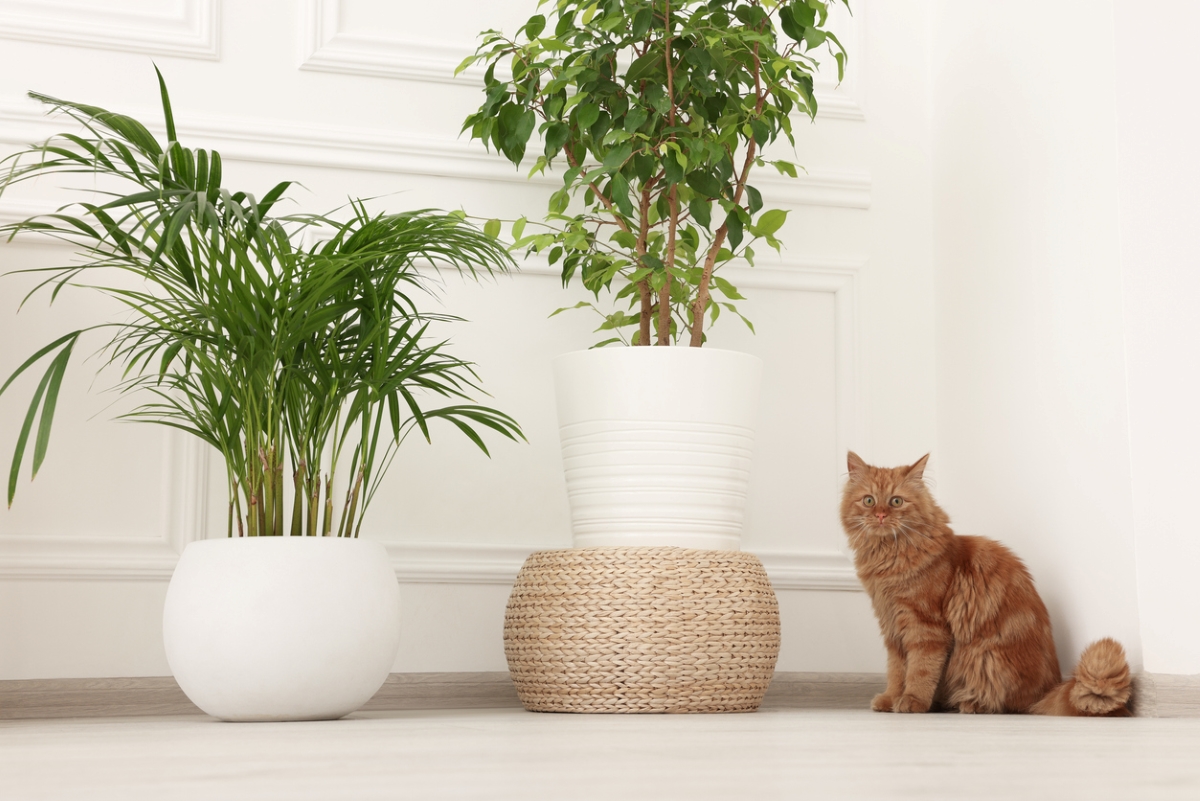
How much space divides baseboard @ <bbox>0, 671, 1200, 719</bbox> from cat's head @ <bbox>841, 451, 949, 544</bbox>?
1.17ft

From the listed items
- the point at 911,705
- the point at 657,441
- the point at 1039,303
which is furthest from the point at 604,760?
the point at 1039,303

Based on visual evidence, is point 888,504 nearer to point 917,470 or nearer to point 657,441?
point 917,470

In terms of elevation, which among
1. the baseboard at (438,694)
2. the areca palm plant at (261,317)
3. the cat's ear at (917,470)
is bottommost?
the baseboard at (438,694)

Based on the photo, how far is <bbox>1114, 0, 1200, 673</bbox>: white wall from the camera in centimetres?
145

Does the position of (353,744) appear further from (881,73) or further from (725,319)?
(881,73)

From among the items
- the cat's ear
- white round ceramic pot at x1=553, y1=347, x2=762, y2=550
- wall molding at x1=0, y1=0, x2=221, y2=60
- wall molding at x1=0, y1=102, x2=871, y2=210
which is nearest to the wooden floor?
white round ceramic pot at x1=553, y1=347, x2=762, y2=550

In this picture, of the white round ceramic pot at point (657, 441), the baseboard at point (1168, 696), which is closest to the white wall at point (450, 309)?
the white round ceramic pot at point (657, 441)

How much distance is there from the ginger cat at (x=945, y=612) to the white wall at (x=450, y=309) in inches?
12.6

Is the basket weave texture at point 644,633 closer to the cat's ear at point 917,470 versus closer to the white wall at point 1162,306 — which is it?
the cat's ear at point 917,470

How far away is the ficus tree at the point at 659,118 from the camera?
1561mm

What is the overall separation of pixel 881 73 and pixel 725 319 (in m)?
0.63

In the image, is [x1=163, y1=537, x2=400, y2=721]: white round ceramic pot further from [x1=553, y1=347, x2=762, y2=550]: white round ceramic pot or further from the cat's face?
the cat's face

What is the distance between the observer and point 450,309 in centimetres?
185

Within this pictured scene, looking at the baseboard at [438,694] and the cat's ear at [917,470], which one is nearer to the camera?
the baseboard at [438,694]
